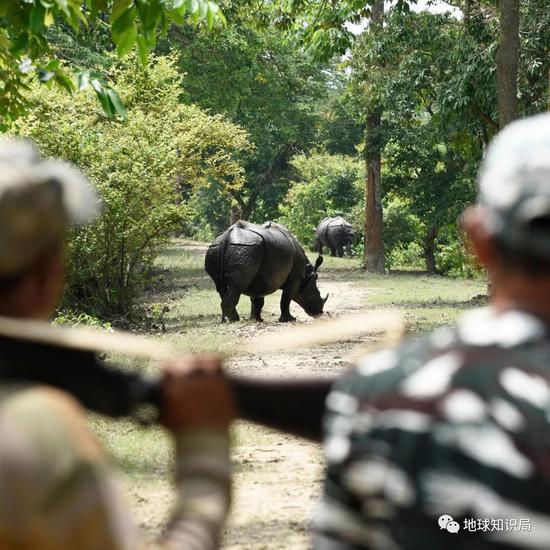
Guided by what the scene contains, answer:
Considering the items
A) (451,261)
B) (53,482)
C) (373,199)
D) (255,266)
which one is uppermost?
(53,482)

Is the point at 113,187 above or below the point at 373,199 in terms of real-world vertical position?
above

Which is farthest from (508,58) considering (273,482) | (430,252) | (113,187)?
(430,252)

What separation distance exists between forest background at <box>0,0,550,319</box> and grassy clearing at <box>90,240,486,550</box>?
5.25 feet

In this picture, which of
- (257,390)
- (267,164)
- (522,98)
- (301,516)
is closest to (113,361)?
(301,516)

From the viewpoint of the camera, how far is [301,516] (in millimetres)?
5555

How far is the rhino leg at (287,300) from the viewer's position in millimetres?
16797

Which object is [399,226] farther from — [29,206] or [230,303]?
[29,206]

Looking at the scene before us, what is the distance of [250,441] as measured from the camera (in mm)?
7352

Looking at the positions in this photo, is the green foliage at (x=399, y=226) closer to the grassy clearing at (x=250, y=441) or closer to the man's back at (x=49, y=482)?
the grassy clearing at (x=250, y=441)

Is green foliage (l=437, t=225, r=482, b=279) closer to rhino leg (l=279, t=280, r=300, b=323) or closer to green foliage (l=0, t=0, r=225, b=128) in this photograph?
rhino leg (l=279, t=280, r=300, b=323)

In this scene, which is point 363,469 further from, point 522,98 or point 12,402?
point 522,98

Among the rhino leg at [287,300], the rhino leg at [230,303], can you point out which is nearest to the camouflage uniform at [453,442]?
the rhino leg at [230,303]

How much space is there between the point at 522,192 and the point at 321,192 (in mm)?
43935

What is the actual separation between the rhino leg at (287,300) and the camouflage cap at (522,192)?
49.2 ft
